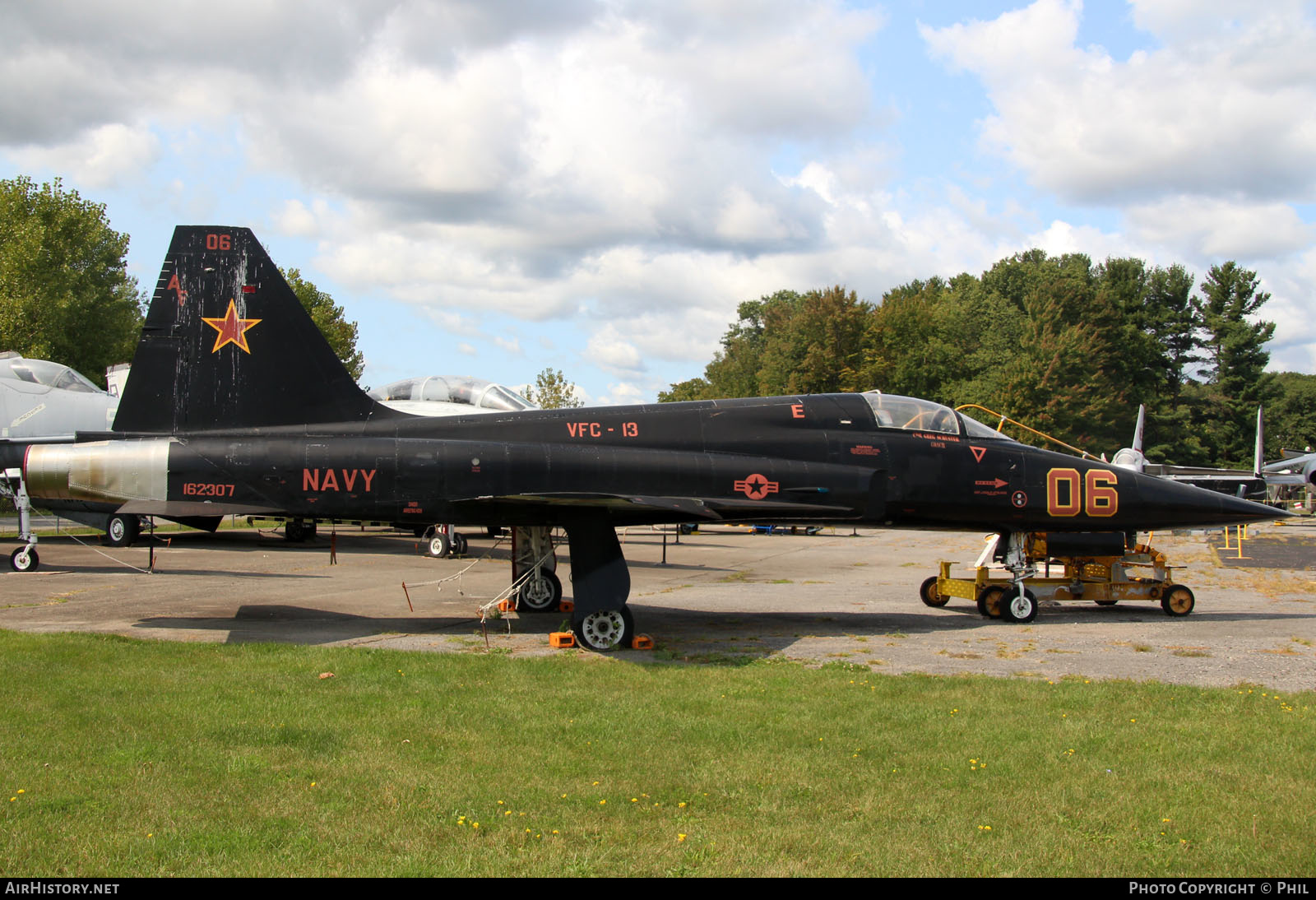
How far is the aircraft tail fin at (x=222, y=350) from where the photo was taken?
11039mm

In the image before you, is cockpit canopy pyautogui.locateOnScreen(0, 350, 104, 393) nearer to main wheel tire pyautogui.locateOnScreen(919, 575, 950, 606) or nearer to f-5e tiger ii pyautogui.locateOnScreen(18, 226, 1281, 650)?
f-5e tiger ii pyautogui.locateOnScreen(18, 226, 1281, 650)

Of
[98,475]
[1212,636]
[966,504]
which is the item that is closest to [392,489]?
[98,475]

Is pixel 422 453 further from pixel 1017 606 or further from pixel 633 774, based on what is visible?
pixel 1017 606

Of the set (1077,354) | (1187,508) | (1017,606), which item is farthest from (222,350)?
(1077,354)

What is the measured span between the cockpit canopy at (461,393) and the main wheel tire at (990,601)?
438 inches

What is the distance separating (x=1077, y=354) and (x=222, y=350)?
60050 mm

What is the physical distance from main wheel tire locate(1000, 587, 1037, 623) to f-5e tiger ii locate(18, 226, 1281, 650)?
1.85 metres

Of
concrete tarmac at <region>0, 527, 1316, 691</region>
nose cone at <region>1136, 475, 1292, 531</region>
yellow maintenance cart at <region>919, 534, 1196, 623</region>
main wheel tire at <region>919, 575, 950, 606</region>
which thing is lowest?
concrete tarmac at <region>0, 527, 1316, 691</region>

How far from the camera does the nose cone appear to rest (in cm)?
1333

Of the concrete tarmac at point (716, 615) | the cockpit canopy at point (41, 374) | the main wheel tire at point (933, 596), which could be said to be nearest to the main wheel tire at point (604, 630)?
the concrete tarmac at point (716, 615)

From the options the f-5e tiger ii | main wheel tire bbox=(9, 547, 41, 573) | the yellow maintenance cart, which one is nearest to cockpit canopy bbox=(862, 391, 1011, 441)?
the f-5e tiger ii

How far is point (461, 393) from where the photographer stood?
21.7 meters

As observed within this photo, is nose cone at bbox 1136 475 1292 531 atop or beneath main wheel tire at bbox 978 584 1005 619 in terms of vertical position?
atop

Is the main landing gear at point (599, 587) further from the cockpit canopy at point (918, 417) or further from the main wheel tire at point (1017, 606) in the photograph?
the main wheel tire at point (1017, 606)
